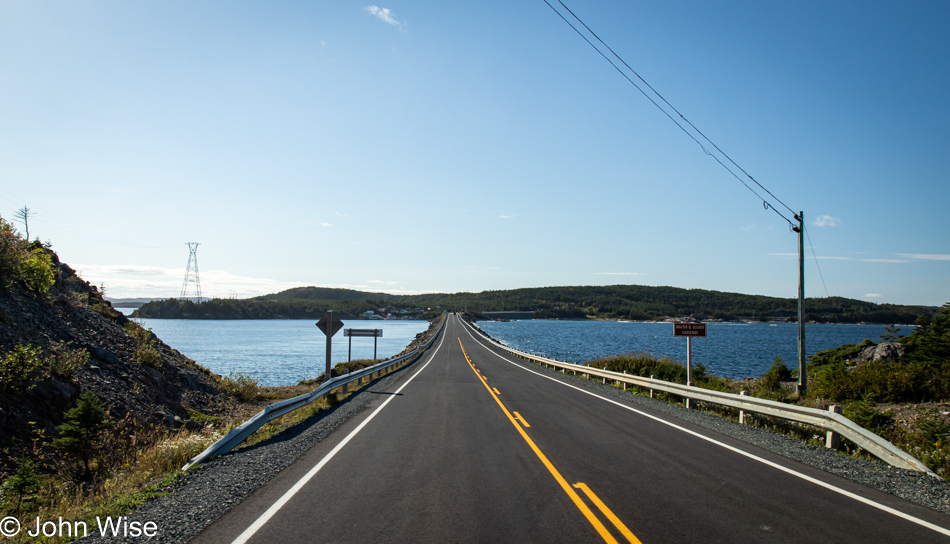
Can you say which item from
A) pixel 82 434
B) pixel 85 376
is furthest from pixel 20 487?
pixel 85 376

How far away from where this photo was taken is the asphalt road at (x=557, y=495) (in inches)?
185

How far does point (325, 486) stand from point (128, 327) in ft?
40.0

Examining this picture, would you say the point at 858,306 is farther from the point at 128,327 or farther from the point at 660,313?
the point at 128,327

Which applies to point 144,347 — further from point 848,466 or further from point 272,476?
Answer: point 848,466

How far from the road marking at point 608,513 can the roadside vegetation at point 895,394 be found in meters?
5.12

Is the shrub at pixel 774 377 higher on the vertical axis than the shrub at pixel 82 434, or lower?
lower

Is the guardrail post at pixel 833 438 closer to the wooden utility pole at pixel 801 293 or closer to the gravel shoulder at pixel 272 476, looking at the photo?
the gravel shoulder at pixel 272 476

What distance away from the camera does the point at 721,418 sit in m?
12.1

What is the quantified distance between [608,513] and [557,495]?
2.53ft

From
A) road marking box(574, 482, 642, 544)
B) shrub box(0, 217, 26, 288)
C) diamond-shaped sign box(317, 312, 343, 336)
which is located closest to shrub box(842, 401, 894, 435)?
road marking box(574, 482, 642, 544)

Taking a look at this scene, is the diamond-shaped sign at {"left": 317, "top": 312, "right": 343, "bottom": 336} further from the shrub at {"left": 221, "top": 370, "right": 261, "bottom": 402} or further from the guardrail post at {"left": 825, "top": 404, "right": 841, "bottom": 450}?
the guardrail post at {"left": 825, "top": 404, "right": 841, "bottom": 450}

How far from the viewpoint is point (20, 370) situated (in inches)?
317

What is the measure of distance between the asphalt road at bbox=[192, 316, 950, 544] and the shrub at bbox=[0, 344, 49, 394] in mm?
4853

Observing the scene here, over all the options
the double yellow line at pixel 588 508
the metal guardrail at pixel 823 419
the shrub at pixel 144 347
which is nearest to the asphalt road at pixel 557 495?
the double yellow line at pixel 588 508
